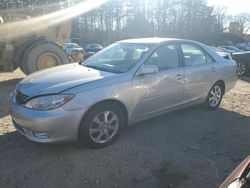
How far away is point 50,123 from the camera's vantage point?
158 inches

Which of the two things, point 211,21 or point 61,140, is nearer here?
point 61,140

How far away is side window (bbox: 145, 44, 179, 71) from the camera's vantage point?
516cm

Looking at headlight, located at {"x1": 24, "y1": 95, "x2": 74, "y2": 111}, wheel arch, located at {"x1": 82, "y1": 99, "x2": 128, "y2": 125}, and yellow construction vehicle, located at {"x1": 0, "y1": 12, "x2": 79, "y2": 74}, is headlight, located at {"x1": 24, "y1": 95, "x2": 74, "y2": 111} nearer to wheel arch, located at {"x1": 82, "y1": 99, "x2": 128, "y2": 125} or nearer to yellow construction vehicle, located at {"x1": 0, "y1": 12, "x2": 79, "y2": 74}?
wheel arch, located at {"x1": 82, "y1": 99, "x2": 128, "y2": 125}

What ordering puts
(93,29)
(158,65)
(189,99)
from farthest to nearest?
(93,29) < (189,99) < (158,65)

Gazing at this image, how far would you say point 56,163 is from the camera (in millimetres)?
4105

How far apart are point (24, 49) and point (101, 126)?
20.1 feet

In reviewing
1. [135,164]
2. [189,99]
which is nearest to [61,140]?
[135,164]

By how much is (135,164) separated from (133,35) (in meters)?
48.9

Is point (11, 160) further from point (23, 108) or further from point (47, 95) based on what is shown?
point (47, 95)

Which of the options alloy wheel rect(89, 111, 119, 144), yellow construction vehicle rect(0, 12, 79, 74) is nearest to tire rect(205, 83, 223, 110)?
alloy wheel rect(89, 111, 119, 144)

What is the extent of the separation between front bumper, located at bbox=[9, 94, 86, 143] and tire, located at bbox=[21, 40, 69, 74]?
5497 millimetres

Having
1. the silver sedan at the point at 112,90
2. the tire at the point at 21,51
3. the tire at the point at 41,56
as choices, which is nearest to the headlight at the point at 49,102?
the silver sedan at the point at 112,90

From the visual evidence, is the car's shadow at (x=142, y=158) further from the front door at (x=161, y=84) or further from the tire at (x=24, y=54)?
the tire at (x=24, y=54)

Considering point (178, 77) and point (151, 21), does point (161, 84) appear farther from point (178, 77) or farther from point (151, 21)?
point (151, 21)
